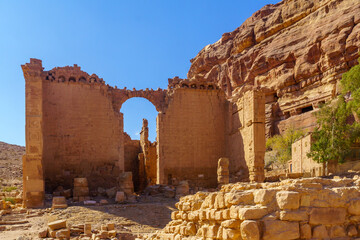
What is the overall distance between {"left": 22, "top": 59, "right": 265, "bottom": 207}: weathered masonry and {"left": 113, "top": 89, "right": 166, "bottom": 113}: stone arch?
0.06 m

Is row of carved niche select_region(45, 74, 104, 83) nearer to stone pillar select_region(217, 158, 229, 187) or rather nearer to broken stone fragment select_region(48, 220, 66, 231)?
stone pillar select_region(217, 158, 229, 187)

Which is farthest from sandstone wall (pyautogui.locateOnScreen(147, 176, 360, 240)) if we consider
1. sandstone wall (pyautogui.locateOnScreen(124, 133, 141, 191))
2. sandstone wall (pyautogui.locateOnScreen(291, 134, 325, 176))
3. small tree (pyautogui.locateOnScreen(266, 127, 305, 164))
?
small tree (pyautogui.locateOnScreen(266, 127, 305, 164))

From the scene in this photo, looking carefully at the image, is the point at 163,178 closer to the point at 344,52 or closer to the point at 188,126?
the point at 188,126

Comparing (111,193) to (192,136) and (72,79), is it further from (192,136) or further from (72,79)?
(72,79)

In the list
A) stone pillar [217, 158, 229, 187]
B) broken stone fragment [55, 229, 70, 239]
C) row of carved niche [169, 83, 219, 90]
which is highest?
row of carved niche [169, 83, 219, 90]

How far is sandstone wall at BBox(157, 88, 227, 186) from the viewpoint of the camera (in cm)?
1812


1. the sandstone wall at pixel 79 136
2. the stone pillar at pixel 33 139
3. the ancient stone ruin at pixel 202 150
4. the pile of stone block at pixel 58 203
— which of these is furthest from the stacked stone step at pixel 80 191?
the sandstone wall at pixel 79 136

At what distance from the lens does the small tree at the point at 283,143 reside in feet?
102

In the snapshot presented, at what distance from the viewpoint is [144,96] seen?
1922 cm

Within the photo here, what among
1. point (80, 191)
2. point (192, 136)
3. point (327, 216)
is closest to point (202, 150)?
point (192, 136)

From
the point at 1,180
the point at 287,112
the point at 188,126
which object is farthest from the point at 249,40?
the point at 1,180

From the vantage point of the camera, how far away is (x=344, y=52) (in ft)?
107

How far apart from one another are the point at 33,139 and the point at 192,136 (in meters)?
8.27

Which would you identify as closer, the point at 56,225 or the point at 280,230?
the point at 280,230
